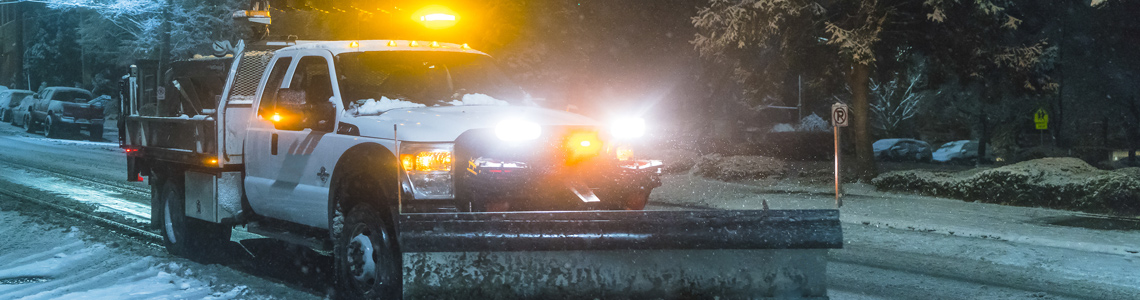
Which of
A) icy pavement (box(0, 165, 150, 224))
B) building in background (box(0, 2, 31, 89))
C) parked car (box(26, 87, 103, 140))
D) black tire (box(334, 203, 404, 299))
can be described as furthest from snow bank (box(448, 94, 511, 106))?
building in background (box(0, 2, 31, 89))

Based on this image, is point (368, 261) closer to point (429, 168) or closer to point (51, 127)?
point (429, 168)

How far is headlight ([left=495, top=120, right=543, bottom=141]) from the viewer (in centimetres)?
581

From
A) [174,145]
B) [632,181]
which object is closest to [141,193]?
[174,145]

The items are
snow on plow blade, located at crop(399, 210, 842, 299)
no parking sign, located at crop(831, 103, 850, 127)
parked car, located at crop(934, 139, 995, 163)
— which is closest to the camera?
snow on plow blade, located at crop(399, 210, 842, 299)

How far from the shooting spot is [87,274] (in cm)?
783

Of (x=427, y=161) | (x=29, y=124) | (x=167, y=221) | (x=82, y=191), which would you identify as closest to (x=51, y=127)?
(x=29, y=124)

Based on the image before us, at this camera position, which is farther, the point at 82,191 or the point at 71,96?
the point at 71,96

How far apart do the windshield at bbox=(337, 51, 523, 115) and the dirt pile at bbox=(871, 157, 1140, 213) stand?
1032cm

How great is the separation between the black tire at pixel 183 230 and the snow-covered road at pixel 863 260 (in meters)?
0.18

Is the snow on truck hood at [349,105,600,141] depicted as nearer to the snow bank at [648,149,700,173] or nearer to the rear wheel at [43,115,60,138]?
the snow bank at [648,149,700,173]

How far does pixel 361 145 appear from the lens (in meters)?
6.23

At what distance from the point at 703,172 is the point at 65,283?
14.8 meters

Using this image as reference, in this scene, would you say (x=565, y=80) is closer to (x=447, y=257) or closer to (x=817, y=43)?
(x=817, y=43)

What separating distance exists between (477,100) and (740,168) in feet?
44.3
